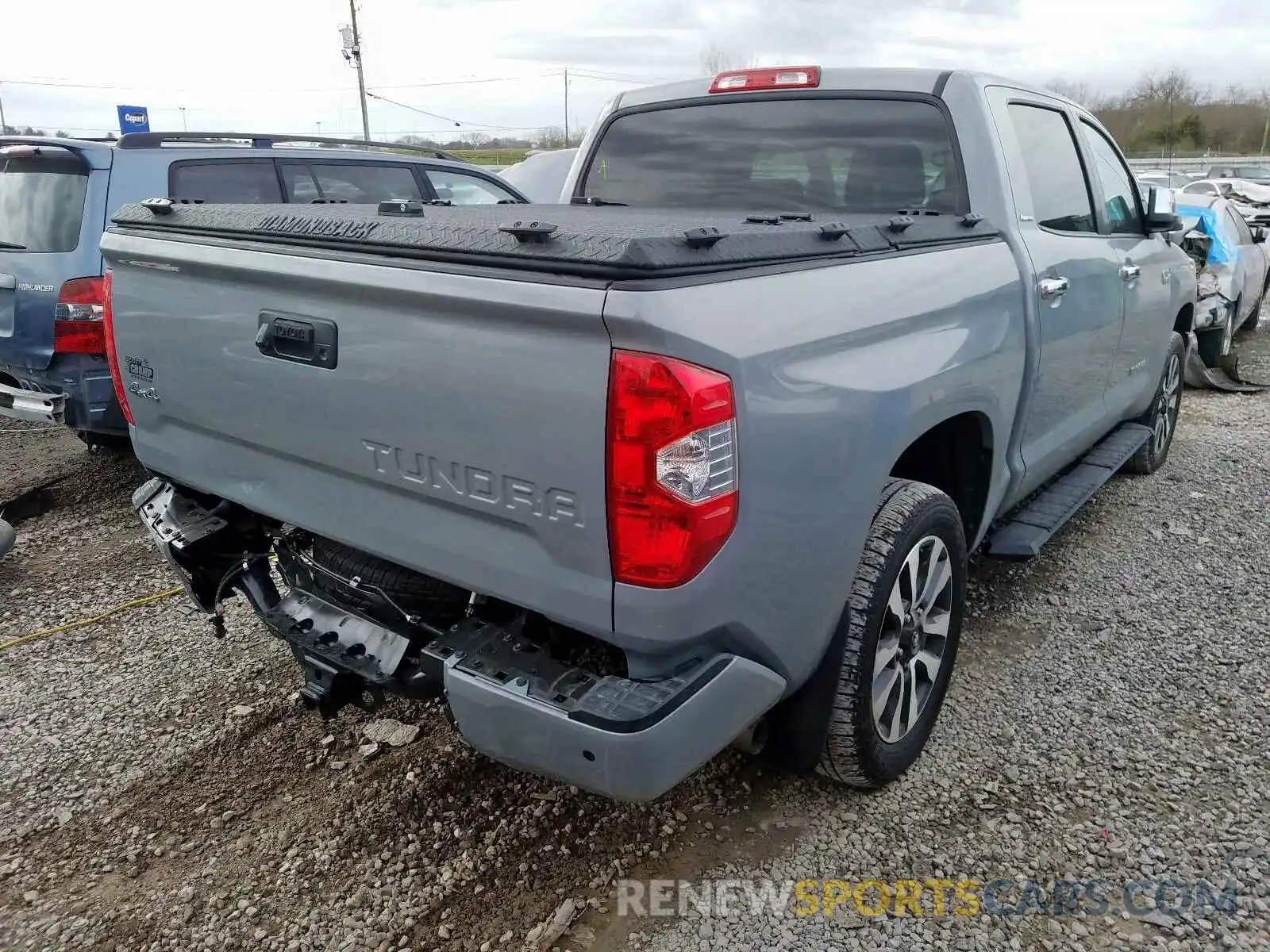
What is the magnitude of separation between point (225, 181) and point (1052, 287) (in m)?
4.59

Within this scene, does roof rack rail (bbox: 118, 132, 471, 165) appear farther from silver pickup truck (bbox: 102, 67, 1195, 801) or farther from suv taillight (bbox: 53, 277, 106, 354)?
silver pickup truck (bbox: 102, 67, 1195, 801)

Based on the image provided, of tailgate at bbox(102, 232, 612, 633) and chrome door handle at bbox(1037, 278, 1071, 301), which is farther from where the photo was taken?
chrome door handle at bbox(1037, 278, 1071, 301)

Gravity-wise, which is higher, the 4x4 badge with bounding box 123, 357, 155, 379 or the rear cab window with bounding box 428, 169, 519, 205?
the rear cab window with bounding box 428, 169, 519, 205

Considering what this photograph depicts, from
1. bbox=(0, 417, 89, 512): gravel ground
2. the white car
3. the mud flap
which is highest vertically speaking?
the white car

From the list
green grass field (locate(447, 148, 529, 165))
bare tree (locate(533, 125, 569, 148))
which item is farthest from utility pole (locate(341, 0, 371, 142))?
bare tree (locate(533, 125, 569, 148))

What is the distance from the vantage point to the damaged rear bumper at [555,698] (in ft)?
5.93

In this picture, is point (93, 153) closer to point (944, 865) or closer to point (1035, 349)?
point (1035, 349)

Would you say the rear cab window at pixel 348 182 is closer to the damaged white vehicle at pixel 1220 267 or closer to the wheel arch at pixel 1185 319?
the wheel arch at pixel 1185 319

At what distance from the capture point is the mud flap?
25.7 feet

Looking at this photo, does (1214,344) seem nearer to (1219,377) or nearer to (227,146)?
(1219,377)

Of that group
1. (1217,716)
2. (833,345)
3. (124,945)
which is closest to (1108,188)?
(1217,716)

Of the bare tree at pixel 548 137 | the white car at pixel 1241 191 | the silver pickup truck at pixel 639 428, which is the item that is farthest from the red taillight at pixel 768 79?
the bare tree at pixel 548 137

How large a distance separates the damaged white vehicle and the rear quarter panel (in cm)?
560

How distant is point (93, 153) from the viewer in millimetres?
4762
